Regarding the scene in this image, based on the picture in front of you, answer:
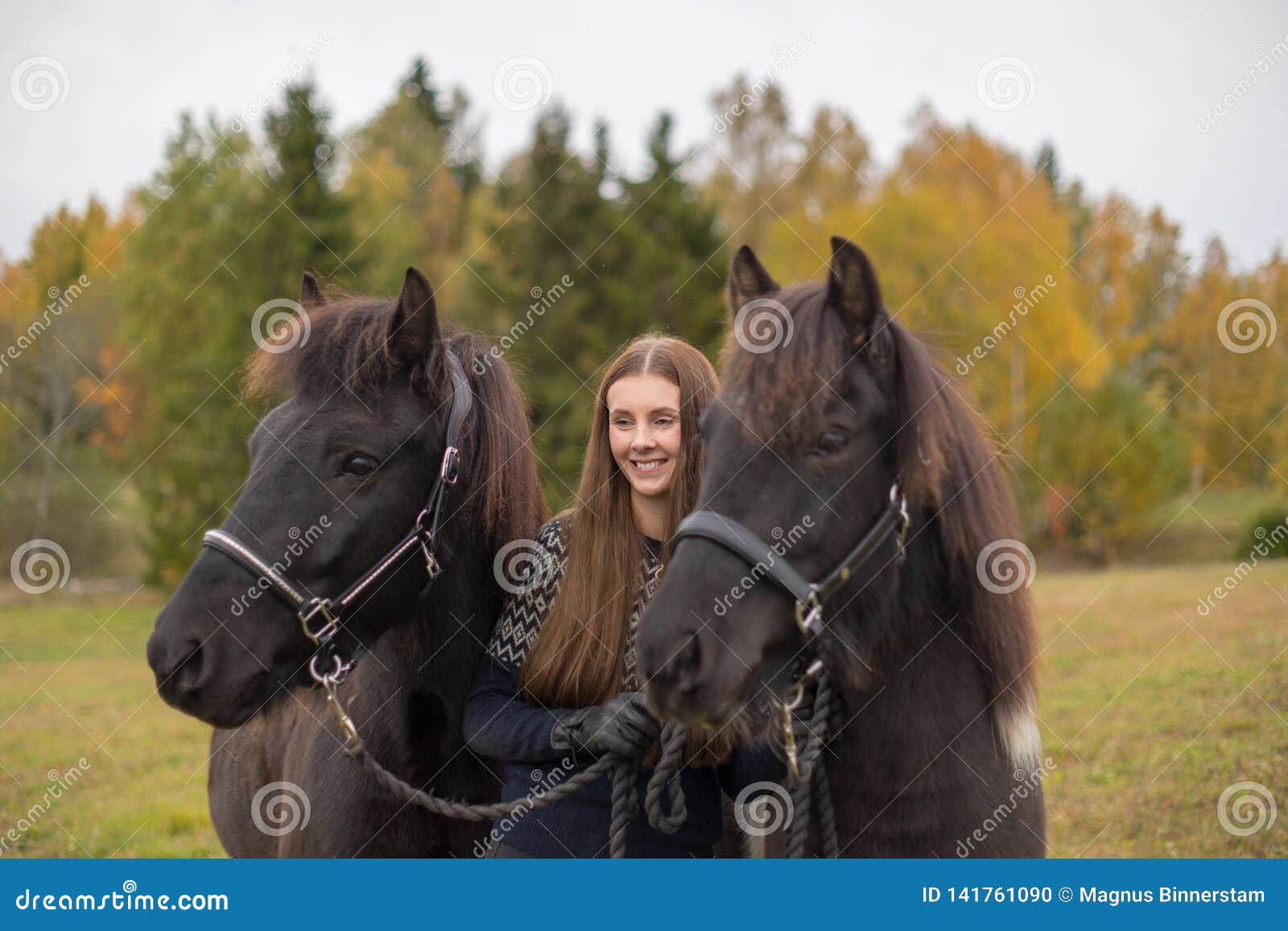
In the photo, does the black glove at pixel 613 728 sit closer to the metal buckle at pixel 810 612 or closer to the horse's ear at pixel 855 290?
the metal buckle at pixel 810 612

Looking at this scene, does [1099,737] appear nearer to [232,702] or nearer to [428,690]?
[428,690]

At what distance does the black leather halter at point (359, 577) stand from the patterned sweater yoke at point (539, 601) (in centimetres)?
33

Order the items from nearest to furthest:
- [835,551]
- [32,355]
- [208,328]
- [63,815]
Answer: [835,551], [63,815], [32,355], [208,328]

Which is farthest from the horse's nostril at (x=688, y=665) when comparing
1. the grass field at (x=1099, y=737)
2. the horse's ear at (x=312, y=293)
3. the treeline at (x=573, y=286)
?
the treeline at (x=573, y=286)

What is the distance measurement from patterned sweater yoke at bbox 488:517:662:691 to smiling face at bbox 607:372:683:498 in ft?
0.87

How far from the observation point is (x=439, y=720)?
3.45 m

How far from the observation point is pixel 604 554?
134 inches

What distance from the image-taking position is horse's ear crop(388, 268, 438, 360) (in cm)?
334

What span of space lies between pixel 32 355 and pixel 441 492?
1137 inches

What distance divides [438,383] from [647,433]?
29.5 inches

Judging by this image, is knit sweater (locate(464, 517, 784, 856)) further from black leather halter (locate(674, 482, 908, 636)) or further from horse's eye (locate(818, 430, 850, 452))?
horse's eye (locate(818, 430, 850, 452))

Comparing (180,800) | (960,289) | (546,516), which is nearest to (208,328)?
(960,289)

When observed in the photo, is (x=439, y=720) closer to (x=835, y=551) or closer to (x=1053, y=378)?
(x=835, y=551)

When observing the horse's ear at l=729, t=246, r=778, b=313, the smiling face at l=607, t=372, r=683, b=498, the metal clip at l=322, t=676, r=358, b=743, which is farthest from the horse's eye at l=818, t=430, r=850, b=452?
the metal clip at l=322, t=676, r=358, b=743
